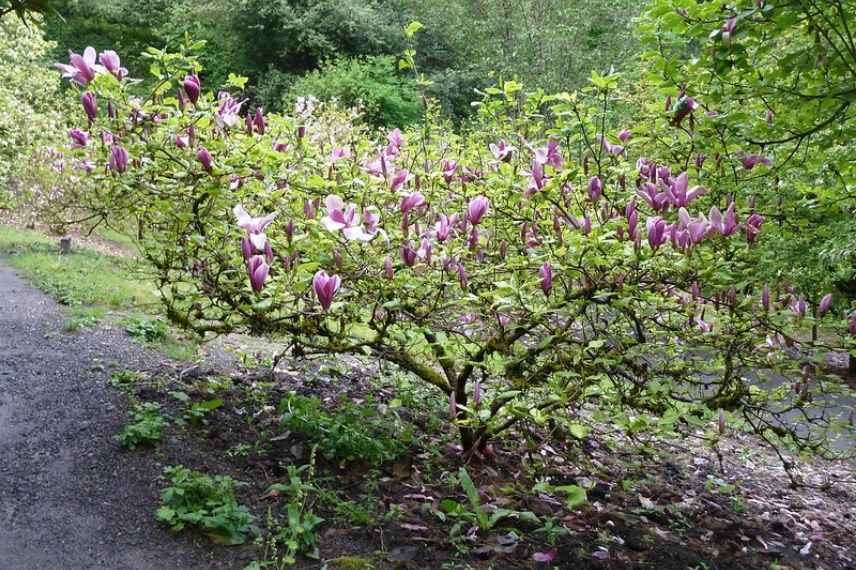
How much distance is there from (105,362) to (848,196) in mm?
3762

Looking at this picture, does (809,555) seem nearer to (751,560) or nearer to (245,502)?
(751,560)

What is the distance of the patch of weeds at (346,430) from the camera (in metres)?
3.02

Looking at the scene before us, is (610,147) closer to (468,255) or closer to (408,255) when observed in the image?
(468,255)

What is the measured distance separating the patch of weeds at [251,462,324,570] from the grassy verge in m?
1.14

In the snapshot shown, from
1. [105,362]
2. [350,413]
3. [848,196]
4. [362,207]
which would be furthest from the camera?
[105,362]

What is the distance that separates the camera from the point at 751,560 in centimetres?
299

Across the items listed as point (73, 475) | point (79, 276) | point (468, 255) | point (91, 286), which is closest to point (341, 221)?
point (468, 255)

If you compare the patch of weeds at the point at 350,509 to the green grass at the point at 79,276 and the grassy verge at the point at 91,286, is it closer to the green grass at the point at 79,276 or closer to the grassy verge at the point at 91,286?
the grassy verge at the point at 91,286

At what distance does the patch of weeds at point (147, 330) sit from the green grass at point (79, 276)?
0.42 feet

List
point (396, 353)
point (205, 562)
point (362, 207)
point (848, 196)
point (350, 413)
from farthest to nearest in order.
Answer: point (350, 413)
point (848, 196)
point (396, 353)
point (362, 207)
point (205, 562)

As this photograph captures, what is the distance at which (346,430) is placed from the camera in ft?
10.2

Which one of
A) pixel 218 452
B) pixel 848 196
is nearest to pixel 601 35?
pixel 848 196

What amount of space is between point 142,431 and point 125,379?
0.80 metres

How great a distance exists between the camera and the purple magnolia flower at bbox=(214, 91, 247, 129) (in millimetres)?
2557
